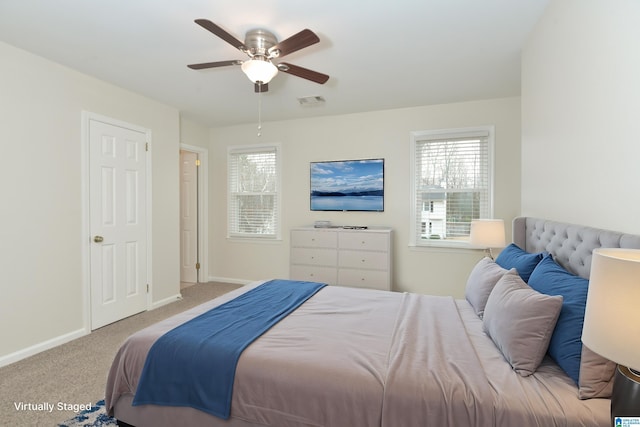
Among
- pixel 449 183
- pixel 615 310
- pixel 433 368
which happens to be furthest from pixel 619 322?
pixel 449 183

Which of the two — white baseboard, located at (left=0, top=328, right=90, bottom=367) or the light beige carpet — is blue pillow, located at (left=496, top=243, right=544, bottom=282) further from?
white baseboard, located at (left=0, top=328, right=90, bottom=367)

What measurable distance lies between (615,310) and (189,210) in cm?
538

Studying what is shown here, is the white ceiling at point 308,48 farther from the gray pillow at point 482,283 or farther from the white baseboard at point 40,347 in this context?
the white baseboard at point 40,347

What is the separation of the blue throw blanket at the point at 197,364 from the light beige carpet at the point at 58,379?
929 mm

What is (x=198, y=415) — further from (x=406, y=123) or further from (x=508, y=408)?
(x=406, y=123)

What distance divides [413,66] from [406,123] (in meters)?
1.32

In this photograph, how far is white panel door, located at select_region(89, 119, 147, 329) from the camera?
132 inches


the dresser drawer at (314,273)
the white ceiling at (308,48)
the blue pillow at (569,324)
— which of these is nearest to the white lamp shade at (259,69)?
the white ceiling at (308,48)

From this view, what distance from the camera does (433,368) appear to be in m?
1.40

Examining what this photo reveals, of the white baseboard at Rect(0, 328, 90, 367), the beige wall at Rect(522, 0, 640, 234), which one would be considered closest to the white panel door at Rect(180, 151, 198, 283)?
the white baseboard at Rect(0, 328, 90, 367)

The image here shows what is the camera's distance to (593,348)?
0.90 m

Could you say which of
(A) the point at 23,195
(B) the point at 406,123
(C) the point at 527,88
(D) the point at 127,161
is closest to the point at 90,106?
(D) the point at 127,161

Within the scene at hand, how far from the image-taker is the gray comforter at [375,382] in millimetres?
1219

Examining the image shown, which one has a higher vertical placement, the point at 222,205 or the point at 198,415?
the point at 222,205
